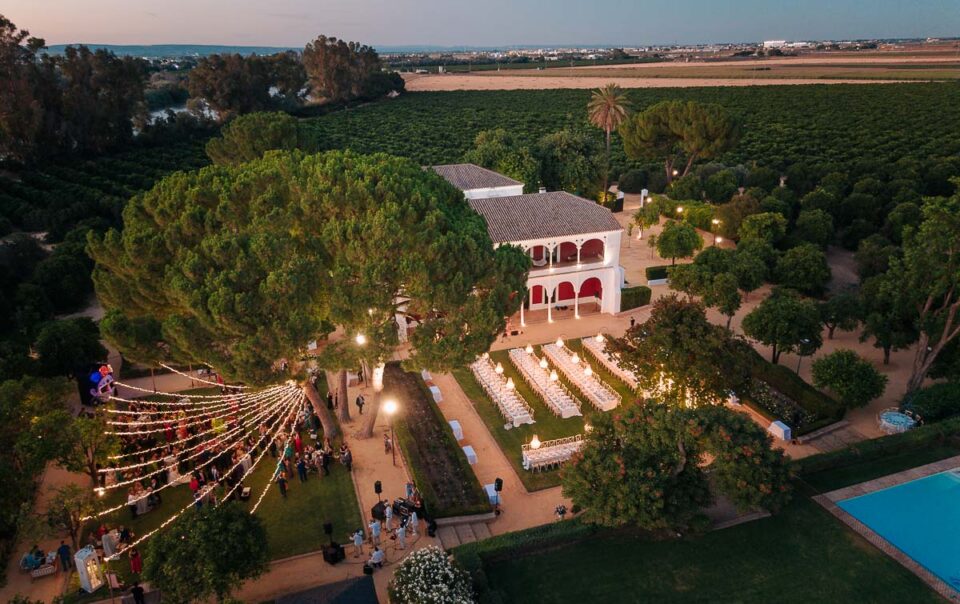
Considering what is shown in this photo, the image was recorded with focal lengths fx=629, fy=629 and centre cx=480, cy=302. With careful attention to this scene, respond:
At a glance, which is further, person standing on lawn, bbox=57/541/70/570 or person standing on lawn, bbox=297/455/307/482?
person standing on lawn, bbox=297/455/307/482

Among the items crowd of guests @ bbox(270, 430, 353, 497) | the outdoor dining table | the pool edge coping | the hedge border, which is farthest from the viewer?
the outdoor dining table

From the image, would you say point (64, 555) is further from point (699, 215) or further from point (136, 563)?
point (699, 215)

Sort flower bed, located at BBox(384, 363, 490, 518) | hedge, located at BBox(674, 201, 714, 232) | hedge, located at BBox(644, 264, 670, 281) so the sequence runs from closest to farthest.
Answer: flower bed, located at BBox(384, 363, 490, 518)
hedge, located at BBox(644, 264, 670, 281)
hedge, located at BBox(674, 201, 714, 232)

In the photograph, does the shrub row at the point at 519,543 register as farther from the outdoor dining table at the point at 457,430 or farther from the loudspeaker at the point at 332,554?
the outdoor dining table at the point at 457,430

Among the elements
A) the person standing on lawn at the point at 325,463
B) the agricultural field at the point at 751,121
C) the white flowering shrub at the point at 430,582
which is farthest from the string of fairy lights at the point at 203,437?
the agricultural field at the point at 751,121

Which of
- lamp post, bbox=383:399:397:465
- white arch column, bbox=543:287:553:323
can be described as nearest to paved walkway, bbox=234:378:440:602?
lamp post, bbox=383:399:397:465

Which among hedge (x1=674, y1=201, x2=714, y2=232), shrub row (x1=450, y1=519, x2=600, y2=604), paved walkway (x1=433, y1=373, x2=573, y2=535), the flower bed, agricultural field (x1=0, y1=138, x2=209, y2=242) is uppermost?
agricultural field (x1=0, y1=138, x2=209, y2=242)

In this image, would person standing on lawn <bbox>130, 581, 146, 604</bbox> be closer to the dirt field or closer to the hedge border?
the hedge border

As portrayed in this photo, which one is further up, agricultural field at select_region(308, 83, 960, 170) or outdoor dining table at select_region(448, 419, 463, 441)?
agricultural field at select_region(308, 83, 960, 170)
